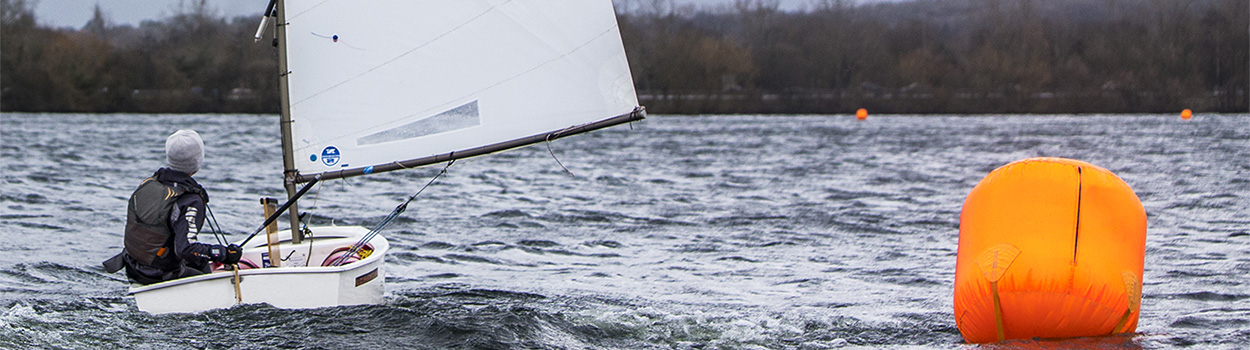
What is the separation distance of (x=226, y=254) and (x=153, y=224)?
0.50m

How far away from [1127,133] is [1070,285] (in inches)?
1846

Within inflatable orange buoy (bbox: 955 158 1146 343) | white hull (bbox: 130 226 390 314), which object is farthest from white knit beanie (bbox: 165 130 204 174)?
inflatable orange buoy (bbox: 955 158 1146 343)

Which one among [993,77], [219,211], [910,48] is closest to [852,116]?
[993,77]

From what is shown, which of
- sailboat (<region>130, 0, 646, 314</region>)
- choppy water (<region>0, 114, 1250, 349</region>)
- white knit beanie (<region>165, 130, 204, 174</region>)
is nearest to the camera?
white knit beanie (<region>165, 130, 204, 174</region>)

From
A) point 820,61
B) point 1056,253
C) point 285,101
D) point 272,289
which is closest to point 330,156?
point 285,101

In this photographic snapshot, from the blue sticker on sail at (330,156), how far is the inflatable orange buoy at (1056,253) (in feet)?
15.3

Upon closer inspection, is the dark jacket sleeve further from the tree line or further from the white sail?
the tree line

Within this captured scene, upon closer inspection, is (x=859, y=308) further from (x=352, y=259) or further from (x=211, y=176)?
(x=211, y=176)

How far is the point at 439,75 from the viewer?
9586 millimetres

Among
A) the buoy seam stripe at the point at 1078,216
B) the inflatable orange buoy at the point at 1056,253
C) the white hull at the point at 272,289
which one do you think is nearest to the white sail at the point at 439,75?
the white hull at the point at 272,289

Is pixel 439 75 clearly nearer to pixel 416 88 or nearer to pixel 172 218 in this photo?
pixel 416 88

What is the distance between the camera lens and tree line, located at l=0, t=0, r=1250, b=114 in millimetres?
80500

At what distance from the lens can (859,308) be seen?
10.1m

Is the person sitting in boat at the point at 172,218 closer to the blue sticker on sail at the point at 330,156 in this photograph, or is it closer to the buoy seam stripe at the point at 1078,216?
the blue sticker on sail at the point at 330,156
